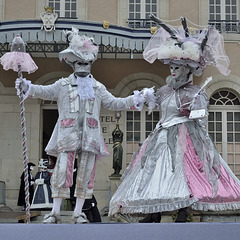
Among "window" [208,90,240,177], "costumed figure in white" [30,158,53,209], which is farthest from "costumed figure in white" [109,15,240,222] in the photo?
"window" [208,90,240,177]

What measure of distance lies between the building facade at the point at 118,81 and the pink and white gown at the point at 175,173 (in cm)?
794

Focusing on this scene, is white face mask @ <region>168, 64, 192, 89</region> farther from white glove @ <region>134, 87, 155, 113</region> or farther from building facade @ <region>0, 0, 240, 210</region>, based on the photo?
building facade @ <region>0, 0, 240, 210</region>

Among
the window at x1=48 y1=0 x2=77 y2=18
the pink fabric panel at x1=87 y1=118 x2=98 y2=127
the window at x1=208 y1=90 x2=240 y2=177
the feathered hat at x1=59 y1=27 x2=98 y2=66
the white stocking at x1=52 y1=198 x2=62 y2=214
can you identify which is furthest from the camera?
the window at x1=48 y1=0 x2=77 y2=18

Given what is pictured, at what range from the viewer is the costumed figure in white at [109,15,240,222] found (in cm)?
668

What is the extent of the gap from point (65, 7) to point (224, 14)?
4157 mm

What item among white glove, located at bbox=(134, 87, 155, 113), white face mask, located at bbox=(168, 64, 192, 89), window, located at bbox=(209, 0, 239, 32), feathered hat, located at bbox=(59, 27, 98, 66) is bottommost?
white glove, located at bbox=(134, 87, 155, 113)

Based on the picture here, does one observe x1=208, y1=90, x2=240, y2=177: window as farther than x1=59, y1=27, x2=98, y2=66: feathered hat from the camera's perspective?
Yes

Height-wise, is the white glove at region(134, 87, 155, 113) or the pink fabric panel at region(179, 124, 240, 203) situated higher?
the white glove at region(134, 87, 155, 113)

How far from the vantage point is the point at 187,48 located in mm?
7270

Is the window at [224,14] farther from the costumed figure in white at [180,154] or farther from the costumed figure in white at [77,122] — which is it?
the costumed figure in white at [77,122]

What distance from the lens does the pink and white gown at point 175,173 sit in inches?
261

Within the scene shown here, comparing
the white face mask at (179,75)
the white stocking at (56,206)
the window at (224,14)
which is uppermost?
the window at (224,14)

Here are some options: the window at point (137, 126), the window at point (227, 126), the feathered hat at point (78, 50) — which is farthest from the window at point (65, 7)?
the feathered hat at point (78, 50)

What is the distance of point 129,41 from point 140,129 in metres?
2.59
